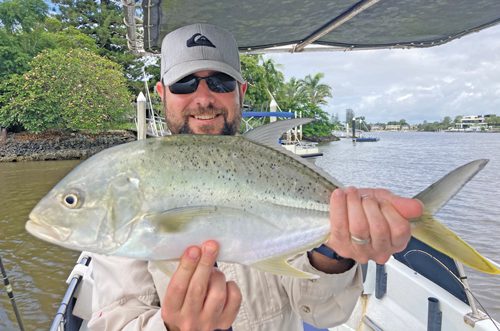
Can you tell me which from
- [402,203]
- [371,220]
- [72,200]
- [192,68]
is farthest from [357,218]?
[192,68]

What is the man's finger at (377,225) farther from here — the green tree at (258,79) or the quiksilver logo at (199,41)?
the green tree at (258,79)

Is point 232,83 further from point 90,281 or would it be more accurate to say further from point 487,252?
point 487,252

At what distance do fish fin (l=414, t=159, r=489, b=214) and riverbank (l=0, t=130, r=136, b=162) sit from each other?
3299cm

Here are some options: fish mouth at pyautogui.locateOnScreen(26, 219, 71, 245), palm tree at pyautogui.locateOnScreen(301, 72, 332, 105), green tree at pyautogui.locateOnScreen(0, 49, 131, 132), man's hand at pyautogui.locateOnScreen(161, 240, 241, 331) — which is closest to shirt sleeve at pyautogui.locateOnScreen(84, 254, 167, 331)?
man's hand at pyautogui.locateOnScreen(161, 240, 241, 331)

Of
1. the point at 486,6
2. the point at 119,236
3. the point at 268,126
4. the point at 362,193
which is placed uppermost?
the point at 486,6

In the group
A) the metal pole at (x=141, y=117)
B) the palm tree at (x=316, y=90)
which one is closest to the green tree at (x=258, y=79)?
the palm tree at (x=316, y=90)

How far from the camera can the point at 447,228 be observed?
1492mm

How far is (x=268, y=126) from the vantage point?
A: 1759mm

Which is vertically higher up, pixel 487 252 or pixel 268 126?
pixel 268 126

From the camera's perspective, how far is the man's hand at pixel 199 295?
4.95 ft

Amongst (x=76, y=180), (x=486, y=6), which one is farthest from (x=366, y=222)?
(x=486, y=6)

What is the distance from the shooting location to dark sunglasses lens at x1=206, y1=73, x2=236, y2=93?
8.17ft

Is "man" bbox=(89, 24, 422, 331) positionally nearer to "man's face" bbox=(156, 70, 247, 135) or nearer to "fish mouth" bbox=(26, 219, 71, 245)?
"man's face" bbox=(156, 70, 247, 135)

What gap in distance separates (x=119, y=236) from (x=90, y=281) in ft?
9.41
